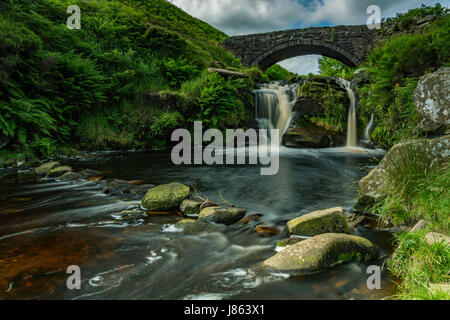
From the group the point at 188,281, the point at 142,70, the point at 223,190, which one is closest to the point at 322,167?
the point at 223,190

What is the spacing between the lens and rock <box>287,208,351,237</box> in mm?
2760

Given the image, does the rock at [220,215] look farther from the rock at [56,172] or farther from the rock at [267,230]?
the rock at [56,172]

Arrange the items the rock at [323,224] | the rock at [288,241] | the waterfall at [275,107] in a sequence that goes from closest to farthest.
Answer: the rock at [288,241] → the rock at [323,224] → the waterfall at [275,107]

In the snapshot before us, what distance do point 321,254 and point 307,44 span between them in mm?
20519

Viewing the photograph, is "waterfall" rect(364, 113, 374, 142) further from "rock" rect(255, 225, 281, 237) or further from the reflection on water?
"rock" rect(255, 225, 281, 237)

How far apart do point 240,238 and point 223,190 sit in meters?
2.24

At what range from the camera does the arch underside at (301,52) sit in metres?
19.0

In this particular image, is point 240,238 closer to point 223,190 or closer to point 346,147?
point 223,190

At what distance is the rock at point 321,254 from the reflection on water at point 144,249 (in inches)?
3.4

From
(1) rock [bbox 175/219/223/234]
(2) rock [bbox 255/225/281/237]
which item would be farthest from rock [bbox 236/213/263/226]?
(1) rock [bbox 175/219/223/234]

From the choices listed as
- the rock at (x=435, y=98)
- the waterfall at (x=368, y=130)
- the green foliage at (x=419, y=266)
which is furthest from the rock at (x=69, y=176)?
the waterfall at (x=368, y=130)

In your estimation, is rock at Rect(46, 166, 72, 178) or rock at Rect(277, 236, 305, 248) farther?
rock at Rect(46, 166, 72, 178)

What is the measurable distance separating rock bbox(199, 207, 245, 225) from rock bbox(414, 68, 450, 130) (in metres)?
3.09

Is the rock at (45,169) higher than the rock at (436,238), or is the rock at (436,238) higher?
the rock at (45,169)
